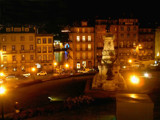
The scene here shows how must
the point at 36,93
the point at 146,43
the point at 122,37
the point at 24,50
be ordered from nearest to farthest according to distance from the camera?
the point at 36,93
the point at 24,50
the point at 122,37
the point at 146,43

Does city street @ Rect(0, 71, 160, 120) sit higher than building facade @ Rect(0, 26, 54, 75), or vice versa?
building facade @ Rect(0, 26, 54, 75)

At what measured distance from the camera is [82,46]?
5762cm

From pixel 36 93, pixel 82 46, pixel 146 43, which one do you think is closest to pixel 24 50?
pixel 82 46

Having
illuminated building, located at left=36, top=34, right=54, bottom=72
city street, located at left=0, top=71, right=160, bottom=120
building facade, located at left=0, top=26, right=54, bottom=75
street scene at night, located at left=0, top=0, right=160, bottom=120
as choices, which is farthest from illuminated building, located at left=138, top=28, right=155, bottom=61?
city street, located at left=0, top=71, right=160, bottom=120

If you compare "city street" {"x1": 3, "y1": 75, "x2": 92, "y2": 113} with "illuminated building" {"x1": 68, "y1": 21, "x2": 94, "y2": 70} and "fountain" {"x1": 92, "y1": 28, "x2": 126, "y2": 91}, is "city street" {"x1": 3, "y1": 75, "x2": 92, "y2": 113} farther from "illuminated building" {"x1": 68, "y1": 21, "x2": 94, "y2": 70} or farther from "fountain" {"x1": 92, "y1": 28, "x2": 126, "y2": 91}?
"illuminated building" {"x1": 68, "y1": 21, "x2": 94, "y2": 70}

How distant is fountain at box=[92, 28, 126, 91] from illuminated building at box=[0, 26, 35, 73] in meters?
32.7

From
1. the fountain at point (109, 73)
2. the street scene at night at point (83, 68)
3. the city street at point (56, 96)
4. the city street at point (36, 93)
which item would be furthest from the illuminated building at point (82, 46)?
the fountain at point (109, 73)

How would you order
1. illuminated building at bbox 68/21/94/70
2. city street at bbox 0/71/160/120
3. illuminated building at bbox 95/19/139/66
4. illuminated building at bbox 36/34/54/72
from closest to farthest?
city street at bbox 0/71/160/120 < illuminated building at bbox 36/34/54/72 < illuminated building at bbox 68/21/94/70 < illuminated building at bbox 95/19/139/66

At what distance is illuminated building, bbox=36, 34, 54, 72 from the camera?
53906 millimetres

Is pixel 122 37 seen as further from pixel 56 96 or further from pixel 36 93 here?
pixel 56 96

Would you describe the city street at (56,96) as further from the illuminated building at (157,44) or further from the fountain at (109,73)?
the illuminated building at (157,44)

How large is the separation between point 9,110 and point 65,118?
22.8ft

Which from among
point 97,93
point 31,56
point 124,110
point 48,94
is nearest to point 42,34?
point 31,56

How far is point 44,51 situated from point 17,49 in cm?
708
